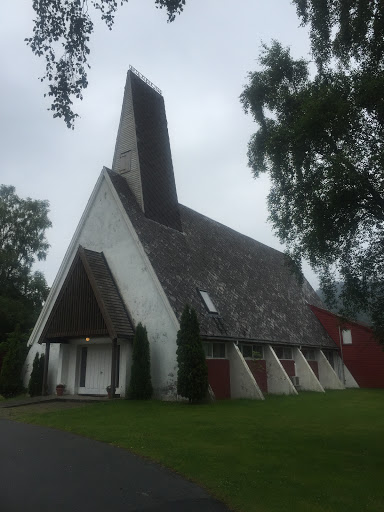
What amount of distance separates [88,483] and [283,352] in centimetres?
1971

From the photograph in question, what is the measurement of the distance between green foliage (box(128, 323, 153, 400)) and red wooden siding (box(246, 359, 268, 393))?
6.28 metres

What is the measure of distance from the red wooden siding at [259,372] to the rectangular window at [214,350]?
2.36 m

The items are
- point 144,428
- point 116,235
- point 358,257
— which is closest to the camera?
point 144,428

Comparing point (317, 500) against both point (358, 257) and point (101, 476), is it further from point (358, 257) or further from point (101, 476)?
point (358, 257)

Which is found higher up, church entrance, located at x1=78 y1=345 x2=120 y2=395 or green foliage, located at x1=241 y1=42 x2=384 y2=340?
green foliage, located at x1=241 y1=42 x2=384 y2=340

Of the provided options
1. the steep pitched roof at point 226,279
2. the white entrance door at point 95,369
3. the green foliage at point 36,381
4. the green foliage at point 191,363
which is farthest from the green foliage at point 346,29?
the green foliage at point 36,381

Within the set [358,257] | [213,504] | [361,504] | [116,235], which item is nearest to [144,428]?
[213,504]

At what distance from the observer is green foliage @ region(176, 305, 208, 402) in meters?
16.5

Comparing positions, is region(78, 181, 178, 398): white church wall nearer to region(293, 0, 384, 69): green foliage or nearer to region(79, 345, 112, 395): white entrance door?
region(79, 345, 112, 395): white entrance door

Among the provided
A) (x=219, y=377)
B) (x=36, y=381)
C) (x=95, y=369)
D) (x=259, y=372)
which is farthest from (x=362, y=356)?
(x=36, y=381)

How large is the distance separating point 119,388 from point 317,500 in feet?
44.9

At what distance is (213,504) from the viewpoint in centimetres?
612

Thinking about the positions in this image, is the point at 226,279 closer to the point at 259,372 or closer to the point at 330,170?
the point at 259,372

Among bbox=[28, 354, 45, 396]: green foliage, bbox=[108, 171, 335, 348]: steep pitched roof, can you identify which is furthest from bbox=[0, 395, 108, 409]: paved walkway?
bbox=[108, 171, 335, 348]: steep pitched roof
